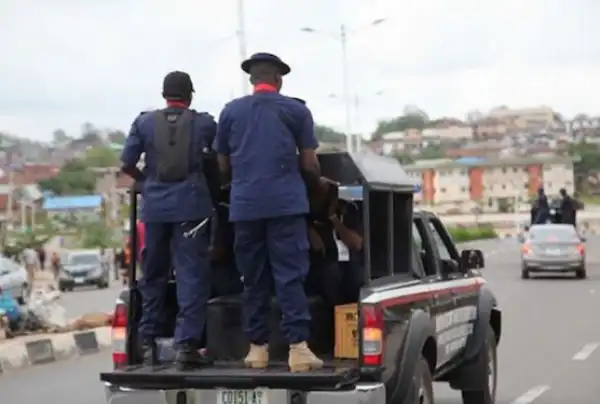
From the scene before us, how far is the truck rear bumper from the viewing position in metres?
7.18

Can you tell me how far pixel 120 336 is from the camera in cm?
819

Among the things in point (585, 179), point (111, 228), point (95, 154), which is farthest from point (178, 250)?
point (585, 179)

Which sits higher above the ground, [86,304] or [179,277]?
[179,277]

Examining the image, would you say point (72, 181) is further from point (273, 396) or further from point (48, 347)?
point (273, 396)

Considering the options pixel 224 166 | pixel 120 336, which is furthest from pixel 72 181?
pixel 224 166

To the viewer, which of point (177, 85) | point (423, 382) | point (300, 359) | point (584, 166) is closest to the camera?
point (300, 359)

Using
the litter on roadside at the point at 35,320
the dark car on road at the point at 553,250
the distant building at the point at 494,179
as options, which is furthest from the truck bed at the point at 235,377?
the distant building at the point at 494,179

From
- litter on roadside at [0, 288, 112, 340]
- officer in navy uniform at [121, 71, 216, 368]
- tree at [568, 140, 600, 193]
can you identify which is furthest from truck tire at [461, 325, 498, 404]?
tree at [568, 140, 600, 193]

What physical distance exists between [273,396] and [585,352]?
30.2 ft

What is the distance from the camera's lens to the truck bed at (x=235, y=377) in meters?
7.22

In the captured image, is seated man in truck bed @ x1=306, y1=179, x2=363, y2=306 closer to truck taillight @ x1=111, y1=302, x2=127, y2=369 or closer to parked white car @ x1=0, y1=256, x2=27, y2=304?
truck taillight @ x1=111, y1=302, x2=127, y2=369

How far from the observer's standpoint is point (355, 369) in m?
7.42

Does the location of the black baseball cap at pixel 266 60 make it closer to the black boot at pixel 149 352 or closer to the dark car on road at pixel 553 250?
the black boot at pixel 149 352

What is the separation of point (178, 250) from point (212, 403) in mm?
1011
